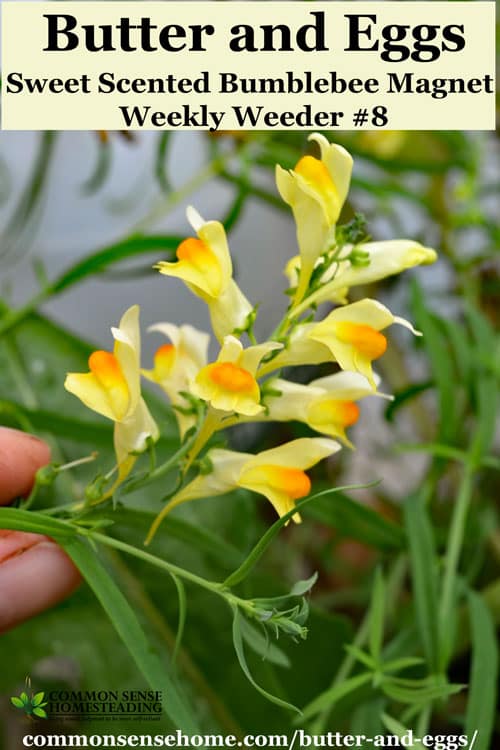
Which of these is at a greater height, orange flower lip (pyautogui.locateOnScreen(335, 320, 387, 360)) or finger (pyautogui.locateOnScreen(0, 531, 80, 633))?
orange flower lip (pyautogui.locateOnScreen(335, 320, 387, 360))

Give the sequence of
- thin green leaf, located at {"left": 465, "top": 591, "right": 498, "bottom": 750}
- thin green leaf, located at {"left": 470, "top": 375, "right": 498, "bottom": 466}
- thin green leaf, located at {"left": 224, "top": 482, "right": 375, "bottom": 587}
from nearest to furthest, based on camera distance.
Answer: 1. thin green leaf, located at {"left": 224, "top": 482, "right": 375, "bottom": 587}
2. thin green leaf, located at {"left": 465, "top": 591, "right": 498, "bottom": 750}
3. thin green leaf, located at {"left": 470, "top": 375, "right": 498, "bottom": 466}

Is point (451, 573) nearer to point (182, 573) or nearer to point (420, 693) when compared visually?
point (420, 693)

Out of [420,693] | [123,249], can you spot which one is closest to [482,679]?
[420,693]

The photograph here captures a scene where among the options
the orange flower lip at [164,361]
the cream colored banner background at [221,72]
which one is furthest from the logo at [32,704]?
the cream colored banner background at [221,72]

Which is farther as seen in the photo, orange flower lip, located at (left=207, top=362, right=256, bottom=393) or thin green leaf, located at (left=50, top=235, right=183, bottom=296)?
thin green leaf, located at (left=50, top=235, right=183, bottom=296)

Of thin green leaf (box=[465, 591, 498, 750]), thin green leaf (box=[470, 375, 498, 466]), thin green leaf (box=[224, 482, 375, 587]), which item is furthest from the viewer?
thin green leaf (box=[470, 375, 498, 466])

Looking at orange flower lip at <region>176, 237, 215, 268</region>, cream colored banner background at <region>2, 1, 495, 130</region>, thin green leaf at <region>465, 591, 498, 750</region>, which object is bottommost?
thin green leaf at <region>465, 591, 498, 750</region>

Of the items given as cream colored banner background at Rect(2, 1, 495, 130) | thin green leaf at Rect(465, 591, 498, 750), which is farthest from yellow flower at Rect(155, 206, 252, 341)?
thin green leaf at Rect(465, 591, 498, 750)

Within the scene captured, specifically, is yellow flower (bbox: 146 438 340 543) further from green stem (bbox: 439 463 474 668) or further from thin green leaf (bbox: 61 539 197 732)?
green stem (bbox: 439 463 474 668)
